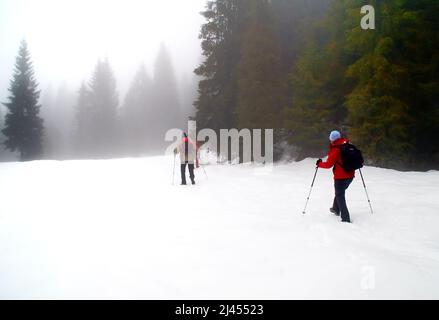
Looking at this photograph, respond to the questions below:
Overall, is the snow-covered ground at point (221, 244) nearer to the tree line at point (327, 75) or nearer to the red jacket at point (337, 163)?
the red jacket at point (337, 163)

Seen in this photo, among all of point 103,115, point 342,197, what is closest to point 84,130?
point 103,115

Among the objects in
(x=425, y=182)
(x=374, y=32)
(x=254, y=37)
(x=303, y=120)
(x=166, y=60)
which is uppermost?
(x=166, y=60)

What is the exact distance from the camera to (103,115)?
47.7 meters

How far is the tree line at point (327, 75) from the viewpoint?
11.9 m

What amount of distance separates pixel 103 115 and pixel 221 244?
4816cm

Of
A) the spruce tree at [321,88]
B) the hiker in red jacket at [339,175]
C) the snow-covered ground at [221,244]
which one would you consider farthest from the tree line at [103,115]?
the hiker in red jacket at [339,175]

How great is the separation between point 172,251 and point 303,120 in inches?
497

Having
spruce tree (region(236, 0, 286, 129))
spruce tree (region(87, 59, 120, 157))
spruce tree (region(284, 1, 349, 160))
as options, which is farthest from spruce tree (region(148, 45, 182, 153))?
spruce tree (region(284, 1, 349, 160))

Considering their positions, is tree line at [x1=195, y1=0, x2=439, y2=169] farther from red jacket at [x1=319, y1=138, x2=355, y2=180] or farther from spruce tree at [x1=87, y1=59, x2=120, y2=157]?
spruce tree at [x1=87, y1=59, x2=120, y2=157]

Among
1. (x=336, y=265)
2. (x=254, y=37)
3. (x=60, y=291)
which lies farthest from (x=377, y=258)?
(x=254, y=37)

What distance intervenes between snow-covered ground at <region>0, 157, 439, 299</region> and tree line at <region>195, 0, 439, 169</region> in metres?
3.24

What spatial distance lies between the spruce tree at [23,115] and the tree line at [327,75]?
29896 millimetres

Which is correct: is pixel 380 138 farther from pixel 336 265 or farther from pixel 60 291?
pixel 60 291

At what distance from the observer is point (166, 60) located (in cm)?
6119
